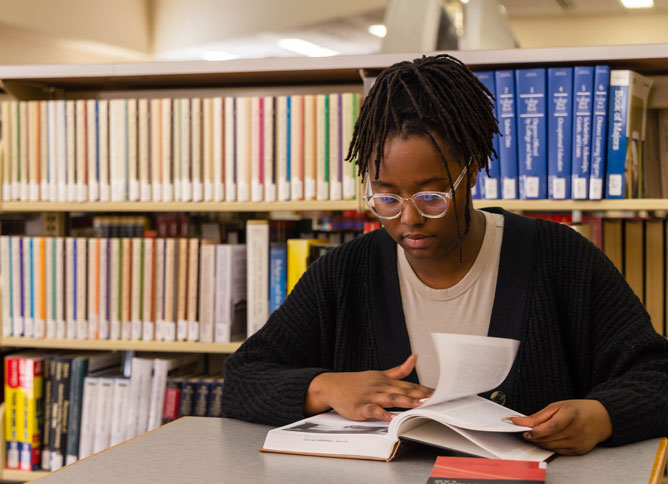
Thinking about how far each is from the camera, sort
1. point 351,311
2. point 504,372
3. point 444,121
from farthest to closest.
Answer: point 351,311 → point 444,121 → point 504,372

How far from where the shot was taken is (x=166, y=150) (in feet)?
7.05

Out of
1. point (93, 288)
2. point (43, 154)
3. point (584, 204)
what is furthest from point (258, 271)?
point (584, 204)

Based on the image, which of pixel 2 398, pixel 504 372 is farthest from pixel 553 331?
pixel 2 398

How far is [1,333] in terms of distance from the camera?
2.24 metres

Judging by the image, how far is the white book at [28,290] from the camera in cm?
223

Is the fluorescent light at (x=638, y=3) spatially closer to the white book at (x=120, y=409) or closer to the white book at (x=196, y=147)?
the white book at (x=196, y=147)

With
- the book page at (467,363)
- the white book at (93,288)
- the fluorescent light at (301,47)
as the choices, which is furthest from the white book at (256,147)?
the fluorescent light at (301,47)

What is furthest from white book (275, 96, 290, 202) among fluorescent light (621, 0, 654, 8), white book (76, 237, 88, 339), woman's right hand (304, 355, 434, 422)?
fluorescent light (621, 0, 654, 8)

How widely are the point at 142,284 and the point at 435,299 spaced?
1130 mm

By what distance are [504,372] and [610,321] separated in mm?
276

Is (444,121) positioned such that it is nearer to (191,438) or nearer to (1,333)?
(191,438)

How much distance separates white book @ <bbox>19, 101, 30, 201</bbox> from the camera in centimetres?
221

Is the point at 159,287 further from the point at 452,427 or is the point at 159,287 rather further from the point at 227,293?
the point at 452,427

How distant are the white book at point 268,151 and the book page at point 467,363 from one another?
119 centimetres
